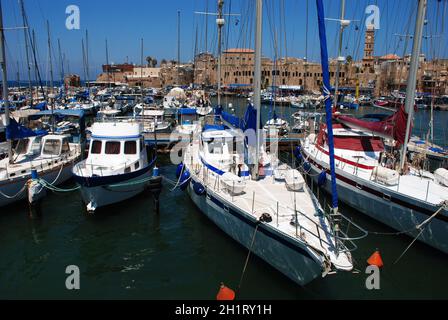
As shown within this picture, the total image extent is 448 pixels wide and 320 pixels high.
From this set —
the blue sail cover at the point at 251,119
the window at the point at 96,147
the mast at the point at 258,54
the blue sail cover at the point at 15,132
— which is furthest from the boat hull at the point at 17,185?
the mast at the point at 258,54

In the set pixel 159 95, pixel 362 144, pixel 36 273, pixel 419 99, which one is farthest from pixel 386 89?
pixel 36 273

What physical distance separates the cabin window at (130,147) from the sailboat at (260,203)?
2.63 m

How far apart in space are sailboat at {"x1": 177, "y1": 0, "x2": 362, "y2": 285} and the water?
0.81 metres

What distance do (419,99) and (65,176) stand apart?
76.3 meters

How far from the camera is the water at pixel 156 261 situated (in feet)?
36.8

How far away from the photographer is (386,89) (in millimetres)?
94438

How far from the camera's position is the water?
11.2m

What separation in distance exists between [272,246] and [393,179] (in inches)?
263

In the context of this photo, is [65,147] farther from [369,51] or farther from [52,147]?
[369,51]

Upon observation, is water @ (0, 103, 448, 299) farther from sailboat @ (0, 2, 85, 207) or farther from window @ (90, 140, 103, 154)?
window @ (90, 140, 103, 154)

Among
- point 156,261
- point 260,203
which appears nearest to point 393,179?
point 260,203

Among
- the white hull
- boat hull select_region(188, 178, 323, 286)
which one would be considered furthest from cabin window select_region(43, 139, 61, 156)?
boat hull select_region(188, 178, 323, 286)

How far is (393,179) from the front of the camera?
572 inches

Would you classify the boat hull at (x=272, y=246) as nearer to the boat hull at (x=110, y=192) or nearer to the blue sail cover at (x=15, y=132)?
the boat hull at (x=110, y=192)
